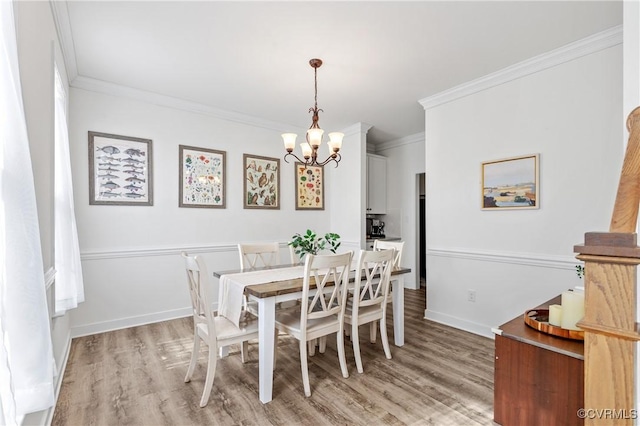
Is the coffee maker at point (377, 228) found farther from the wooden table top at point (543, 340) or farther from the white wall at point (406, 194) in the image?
the wooden table top at point (543, 340)

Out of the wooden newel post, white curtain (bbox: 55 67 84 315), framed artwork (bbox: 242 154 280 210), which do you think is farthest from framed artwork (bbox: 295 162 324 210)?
the wooden newel post

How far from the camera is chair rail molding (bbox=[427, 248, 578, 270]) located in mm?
2727

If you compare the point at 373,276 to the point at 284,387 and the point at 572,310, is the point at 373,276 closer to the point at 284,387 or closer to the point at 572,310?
the point at 284,387

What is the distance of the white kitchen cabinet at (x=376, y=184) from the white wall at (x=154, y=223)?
1.83 meters

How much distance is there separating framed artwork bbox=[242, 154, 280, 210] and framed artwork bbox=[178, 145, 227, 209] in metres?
0.33

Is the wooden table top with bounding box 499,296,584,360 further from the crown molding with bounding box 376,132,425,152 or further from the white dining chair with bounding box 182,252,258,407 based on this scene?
the crown molding with bounding box 376,132,425,152

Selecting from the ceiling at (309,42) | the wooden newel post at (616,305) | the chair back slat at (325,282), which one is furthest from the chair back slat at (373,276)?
the ceiling at (309,42)

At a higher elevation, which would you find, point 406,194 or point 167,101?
point 167,101

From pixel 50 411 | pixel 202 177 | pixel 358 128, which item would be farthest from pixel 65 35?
pixel 358 128

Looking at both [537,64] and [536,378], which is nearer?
[536,378]

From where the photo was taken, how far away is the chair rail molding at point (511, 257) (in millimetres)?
2727

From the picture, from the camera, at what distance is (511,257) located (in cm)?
305

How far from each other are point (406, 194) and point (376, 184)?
55 cm

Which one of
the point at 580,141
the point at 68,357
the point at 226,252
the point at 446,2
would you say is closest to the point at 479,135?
the point at 580,141
